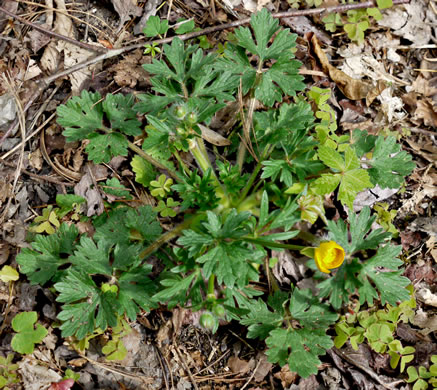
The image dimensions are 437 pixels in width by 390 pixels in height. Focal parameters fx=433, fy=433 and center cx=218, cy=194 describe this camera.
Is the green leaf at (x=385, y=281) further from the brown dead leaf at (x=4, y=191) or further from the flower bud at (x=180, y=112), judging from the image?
the brown dead leaf at (x=4, y=191)

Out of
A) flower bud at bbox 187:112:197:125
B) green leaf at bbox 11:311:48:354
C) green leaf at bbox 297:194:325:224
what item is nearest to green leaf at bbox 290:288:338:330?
green leaf at bbox 297:194:325:224

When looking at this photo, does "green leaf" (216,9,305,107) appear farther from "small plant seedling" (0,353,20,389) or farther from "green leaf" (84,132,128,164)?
"small plant seedling" (0,353,20,389)

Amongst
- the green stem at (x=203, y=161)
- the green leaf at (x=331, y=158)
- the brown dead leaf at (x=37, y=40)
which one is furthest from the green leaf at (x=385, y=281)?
the brown dead leaf at (x=37, y=40)

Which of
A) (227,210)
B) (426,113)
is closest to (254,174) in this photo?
(227,210)

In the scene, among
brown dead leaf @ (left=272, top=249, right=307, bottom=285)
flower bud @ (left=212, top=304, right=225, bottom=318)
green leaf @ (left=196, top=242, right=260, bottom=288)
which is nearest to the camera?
green leaf @ (left=196, top=242, right=260, bottom=288)

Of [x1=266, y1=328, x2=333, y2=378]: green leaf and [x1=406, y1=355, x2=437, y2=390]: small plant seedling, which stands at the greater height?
[x1=266, y1=328, x2=333, y2=378]: green leaf

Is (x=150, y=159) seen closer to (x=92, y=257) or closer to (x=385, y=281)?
(x=92, y=257)

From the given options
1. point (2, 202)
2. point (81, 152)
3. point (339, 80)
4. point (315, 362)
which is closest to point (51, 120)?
point (81, 152)
